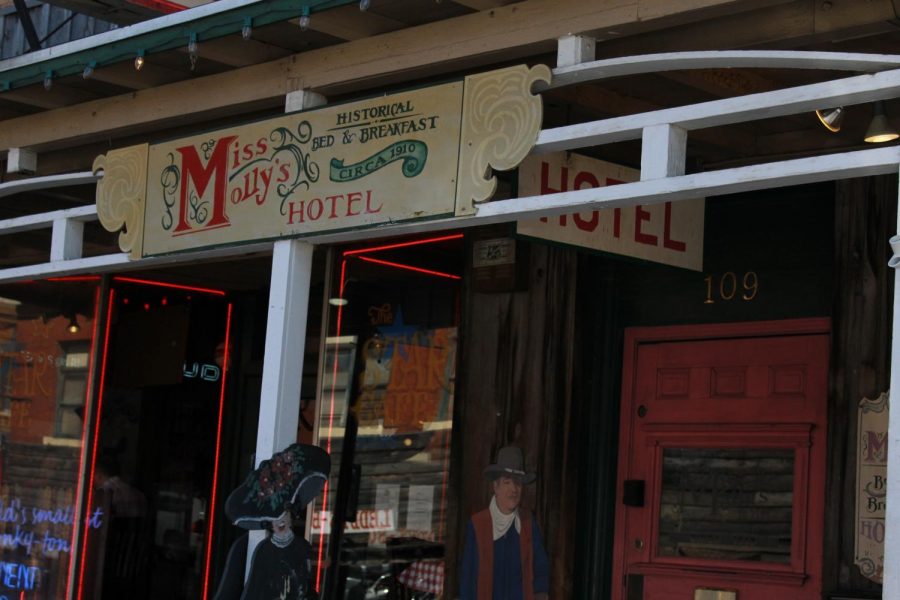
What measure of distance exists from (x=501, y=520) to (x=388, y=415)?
1106 millimetres

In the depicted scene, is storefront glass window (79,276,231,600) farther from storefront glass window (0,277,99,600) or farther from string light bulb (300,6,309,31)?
string light bulb (300,6,309,31)

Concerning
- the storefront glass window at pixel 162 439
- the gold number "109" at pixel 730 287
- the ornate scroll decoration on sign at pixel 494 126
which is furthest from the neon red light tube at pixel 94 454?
the ornate scroll decoration on sign at pixel 494 126

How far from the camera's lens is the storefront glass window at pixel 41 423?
9.30 m

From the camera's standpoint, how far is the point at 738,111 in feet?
15.4

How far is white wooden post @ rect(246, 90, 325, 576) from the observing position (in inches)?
238

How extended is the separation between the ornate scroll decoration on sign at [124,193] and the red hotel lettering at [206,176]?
0.27m

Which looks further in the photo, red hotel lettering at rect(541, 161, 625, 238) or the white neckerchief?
→ the white neckerchief

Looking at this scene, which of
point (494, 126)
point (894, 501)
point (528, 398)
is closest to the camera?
point (894, 501)

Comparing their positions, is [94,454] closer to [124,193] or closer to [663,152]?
[124,193]

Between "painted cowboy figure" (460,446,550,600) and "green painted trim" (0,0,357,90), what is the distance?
2564mm

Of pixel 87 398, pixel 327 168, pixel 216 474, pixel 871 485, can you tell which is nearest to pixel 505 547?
pixel 871 485

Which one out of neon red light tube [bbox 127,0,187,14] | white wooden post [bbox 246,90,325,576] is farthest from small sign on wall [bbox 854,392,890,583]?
neon red light tube [bbox 127,0,187,14]

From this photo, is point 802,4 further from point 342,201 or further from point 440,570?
point 440,570

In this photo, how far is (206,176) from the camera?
6609mm
